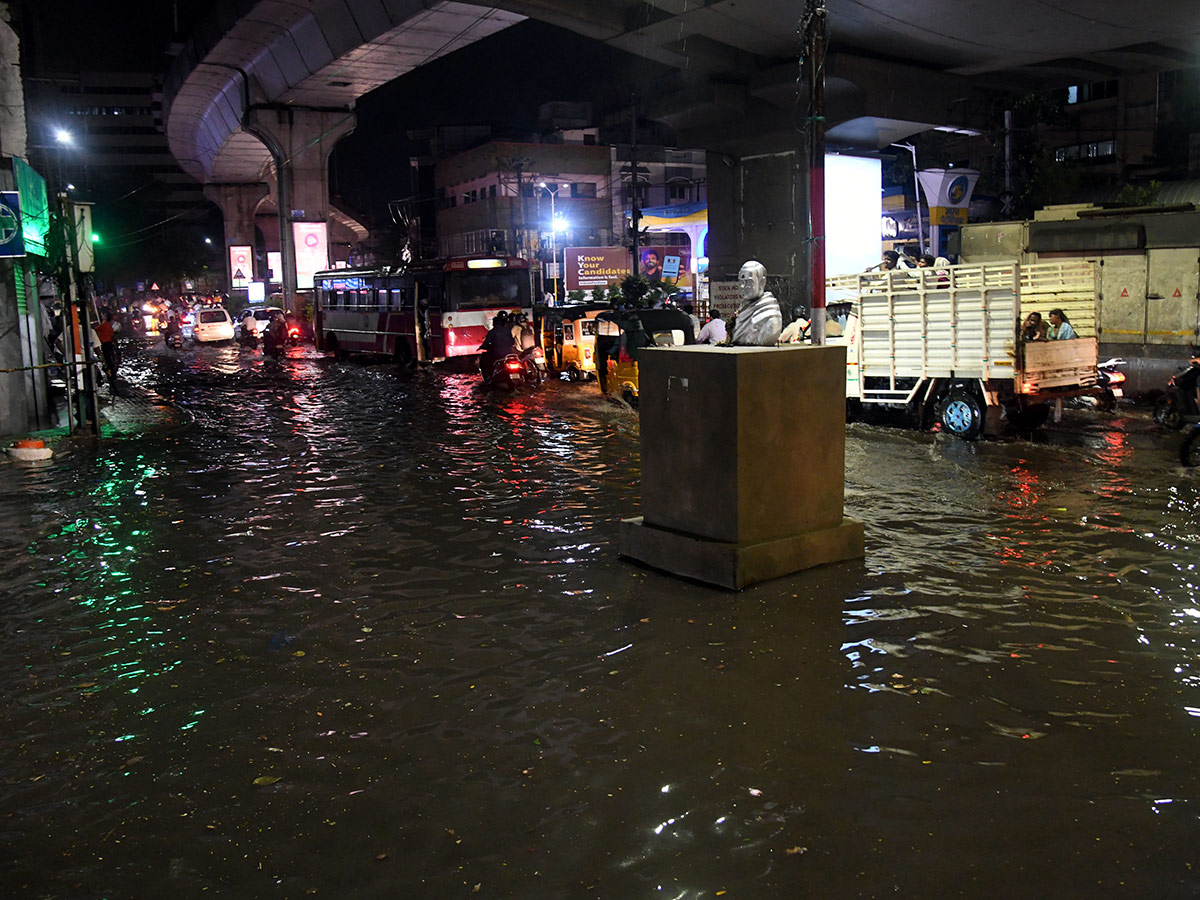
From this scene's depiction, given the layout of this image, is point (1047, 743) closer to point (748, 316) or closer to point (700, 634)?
point (700, 634)

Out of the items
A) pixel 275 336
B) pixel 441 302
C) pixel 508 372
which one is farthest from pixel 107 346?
pixel 275 336

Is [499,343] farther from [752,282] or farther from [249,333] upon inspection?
[249,333]

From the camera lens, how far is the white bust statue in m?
8.00

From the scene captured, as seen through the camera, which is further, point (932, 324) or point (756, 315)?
point (932, 324)

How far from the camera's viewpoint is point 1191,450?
11.0m

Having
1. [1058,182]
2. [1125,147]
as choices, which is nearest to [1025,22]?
[1058,182]

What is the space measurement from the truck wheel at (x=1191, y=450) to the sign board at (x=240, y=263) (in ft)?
211

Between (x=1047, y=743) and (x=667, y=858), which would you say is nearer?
(x=667, y=858)

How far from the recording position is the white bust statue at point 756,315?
800 cm

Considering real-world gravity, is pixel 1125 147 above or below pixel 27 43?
below

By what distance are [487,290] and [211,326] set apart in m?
24.6

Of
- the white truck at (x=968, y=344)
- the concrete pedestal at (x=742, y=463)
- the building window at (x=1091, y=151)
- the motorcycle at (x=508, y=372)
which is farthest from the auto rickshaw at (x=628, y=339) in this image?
the building window at (x=1091, y=151)

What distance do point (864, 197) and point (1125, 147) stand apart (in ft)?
92.1

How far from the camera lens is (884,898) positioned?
339 cm
